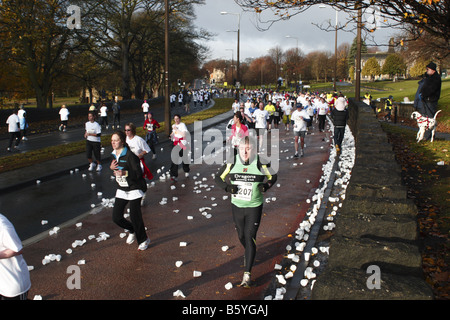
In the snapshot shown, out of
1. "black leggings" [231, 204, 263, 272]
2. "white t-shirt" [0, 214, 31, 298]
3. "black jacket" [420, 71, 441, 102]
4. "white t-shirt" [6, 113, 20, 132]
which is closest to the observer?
"white t-shirt" [0, 214, 31, 298]

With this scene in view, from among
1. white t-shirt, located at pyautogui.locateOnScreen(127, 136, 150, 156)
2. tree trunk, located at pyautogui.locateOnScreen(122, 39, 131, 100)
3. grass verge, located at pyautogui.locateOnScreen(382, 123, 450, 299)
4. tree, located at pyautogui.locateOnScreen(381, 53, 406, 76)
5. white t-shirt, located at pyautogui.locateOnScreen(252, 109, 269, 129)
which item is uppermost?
tree, located at pyautogui.locateOnScreen(381, 53, 406, 76)

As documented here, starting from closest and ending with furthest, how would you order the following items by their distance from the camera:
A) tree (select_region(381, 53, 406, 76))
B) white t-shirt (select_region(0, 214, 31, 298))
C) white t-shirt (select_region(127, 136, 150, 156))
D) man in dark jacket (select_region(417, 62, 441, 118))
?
white t-shirt (select_region(0, 214, 31, 298)) → white t-shirt (select_region(127, 136, 150, 156)) → man in dark jacket (select_region(417, 62, 441, 118)) → tree (select_region(381, 53, 406, 76))

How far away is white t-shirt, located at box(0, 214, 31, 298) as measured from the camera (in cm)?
348

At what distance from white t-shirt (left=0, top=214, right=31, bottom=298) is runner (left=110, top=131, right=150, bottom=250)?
2.86 m

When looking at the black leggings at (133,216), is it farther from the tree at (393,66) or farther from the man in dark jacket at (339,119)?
the tree at (393,66)

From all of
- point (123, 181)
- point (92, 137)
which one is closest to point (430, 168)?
point (123, 181)

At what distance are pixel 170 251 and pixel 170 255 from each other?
156 mm

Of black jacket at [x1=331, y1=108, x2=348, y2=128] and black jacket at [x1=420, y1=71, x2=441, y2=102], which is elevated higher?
black jacket at [x1=420, y1=71, x2=441, y2=102]

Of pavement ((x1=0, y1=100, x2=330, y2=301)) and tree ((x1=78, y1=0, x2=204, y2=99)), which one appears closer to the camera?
pavement ((x1=0, y1=100, x2=330, y2=301))

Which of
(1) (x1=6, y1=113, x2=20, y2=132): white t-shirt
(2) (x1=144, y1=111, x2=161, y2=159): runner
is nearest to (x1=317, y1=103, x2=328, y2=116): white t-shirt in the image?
(2) (x1=144, y1=111, x2=161, y2=159): runner

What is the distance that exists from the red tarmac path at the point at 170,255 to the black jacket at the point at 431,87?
5.14 metres

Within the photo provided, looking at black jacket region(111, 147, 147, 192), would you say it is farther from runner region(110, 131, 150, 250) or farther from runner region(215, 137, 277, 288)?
runner region(215, 137, 277, 288)
